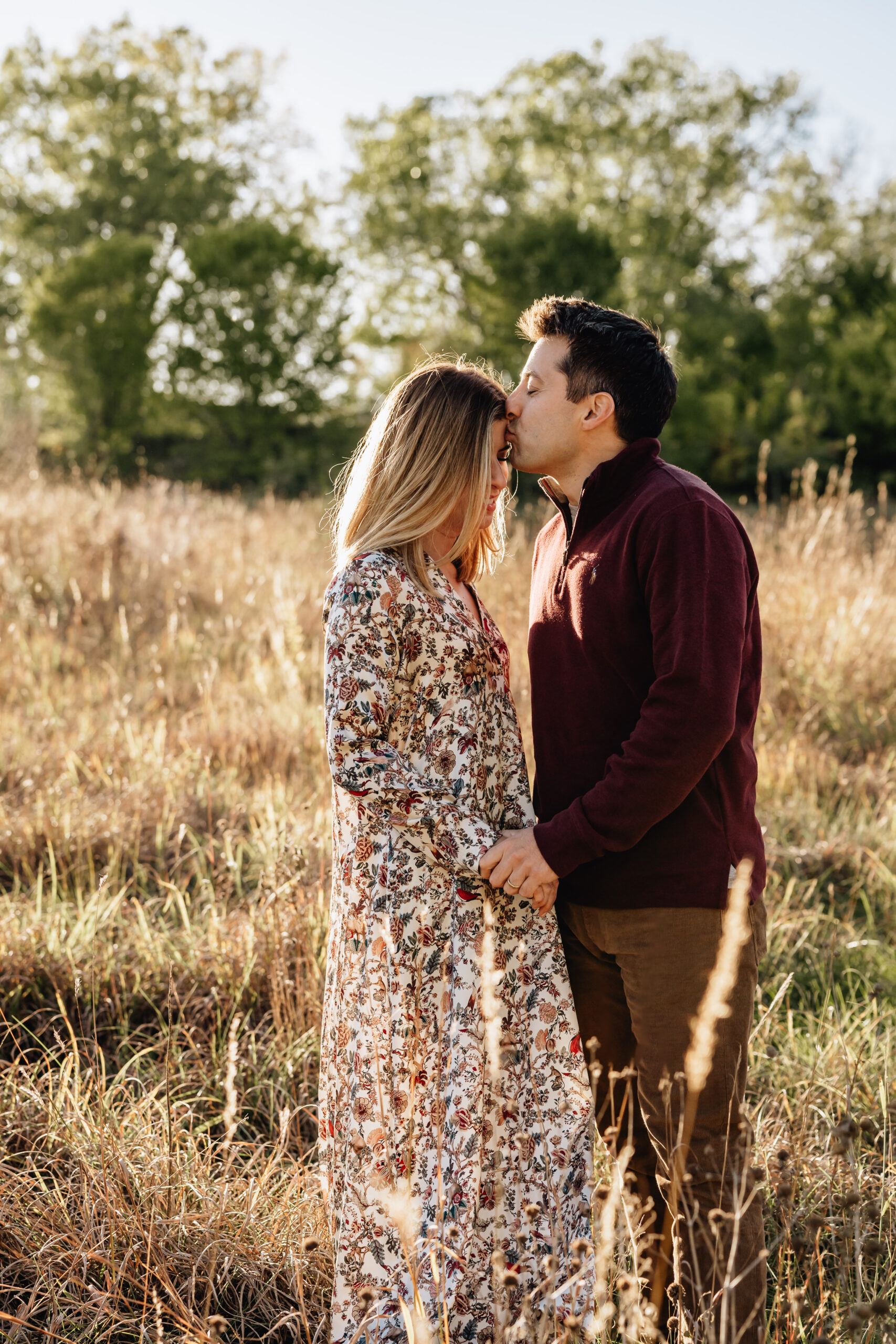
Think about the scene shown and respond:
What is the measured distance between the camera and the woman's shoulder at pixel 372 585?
70.4 inches

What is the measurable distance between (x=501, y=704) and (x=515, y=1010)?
23.4 inches

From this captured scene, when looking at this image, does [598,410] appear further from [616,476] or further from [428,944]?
[428,944]

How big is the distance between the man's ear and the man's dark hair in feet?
0.04

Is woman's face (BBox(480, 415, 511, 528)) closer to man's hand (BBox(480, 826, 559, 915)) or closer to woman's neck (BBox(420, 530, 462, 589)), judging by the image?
woman's neck (BBox(420, 530, 462, 589))

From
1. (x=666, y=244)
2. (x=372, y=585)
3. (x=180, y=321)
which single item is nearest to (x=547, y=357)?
(x=372, y=585)

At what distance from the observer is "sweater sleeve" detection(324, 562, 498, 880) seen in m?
1.77

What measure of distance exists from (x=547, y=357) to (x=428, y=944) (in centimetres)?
119

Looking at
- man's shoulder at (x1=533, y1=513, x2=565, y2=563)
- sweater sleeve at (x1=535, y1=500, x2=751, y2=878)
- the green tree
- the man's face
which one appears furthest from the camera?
the green tree

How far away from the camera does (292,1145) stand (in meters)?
2.49

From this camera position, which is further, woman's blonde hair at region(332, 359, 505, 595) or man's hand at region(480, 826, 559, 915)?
woman's blonde hair at region(332, 359, 505, 595)

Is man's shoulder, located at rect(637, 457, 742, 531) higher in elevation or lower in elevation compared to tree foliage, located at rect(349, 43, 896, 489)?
lower

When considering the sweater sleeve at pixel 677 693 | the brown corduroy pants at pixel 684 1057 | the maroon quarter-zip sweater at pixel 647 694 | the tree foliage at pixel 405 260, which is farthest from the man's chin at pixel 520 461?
the tree foliage at pixel 405 260

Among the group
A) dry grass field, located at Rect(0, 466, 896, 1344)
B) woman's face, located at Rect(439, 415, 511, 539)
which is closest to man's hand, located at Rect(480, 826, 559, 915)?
dry grass field, located at Rect(0, 466, 896, 1344)

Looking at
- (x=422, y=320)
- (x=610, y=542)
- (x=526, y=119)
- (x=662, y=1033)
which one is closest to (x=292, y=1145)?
(x=662, y=1033)
